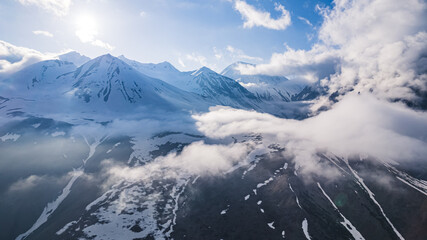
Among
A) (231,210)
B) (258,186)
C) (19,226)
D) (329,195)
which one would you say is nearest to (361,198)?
(329,195)

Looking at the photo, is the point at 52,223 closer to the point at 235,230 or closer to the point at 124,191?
the point at 124,191

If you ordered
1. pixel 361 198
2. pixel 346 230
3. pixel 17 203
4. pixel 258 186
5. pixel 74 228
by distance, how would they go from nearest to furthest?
pixel 74 228
pixel 346 230
pixel 17 203
pixel 361 198
pixel 258 186

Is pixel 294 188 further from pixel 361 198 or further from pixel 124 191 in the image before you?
pixel 124 191

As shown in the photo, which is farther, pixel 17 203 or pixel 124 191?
pixel 124 191

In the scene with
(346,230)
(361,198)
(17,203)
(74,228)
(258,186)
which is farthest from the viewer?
(258,186)

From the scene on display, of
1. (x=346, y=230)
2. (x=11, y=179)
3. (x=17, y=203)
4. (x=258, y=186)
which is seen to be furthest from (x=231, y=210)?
(x=11, y=179)

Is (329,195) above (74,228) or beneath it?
above

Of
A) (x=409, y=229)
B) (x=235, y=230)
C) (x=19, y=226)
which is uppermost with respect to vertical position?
(x=409, y=229)

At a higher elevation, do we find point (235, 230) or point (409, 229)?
point (409, 229)

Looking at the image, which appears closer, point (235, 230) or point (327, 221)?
point (235, 230)
